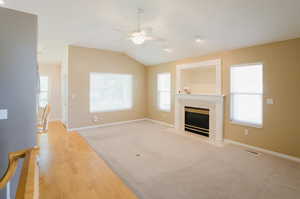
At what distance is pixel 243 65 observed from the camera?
4.26m

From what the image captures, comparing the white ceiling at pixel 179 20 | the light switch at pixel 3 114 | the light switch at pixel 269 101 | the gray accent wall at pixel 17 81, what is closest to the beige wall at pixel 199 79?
the white ceiling at pixel 179 20

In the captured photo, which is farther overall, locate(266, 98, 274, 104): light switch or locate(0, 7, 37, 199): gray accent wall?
locate(266, 98, 274, 104): light switch

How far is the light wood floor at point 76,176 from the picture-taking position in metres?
2.27

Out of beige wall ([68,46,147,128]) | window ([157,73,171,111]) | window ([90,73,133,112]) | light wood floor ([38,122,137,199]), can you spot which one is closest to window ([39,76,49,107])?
beige wall ([68,46,147,128])

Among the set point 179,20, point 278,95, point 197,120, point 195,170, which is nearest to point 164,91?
point 197,120

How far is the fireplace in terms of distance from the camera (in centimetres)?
511

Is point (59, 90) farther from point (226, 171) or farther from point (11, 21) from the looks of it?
point (226, 171)

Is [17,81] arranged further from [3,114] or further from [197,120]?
[197,120]

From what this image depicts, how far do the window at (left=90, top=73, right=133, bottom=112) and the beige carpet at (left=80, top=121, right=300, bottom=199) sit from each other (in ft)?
6.72

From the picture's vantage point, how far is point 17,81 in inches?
84.6

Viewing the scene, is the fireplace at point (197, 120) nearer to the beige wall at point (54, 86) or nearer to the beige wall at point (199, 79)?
the beige wall at point (199, 79)

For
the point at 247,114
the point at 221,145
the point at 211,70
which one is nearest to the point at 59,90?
the point at 211,70

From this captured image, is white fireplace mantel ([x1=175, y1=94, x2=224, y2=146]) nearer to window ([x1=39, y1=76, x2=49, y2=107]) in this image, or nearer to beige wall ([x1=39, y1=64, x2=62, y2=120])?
beige wall ([x1=39, y1=64, x2=62, y2=120])

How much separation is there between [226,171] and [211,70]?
364cm
